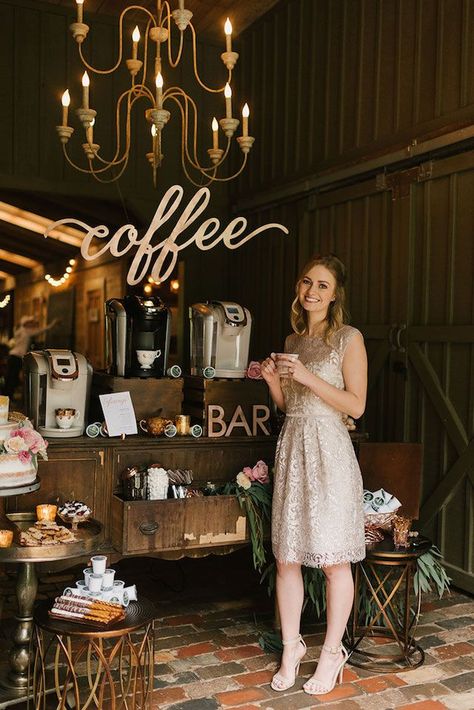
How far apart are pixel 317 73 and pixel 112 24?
6.65 feet


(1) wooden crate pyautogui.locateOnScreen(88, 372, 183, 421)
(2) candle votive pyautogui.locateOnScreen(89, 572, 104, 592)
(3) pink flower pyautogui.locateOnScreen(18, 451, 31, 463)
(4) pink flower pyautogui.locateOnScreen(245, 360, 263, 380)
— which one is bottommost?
(2) candle votive pyautogui.locateOnScreen(89, 572, 104, 592)

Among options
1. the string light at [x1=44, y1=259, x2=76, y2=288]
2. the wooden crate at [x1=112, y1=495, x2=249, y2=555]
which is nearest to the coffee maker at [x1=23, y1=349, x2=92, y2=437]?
the wooden crate at [x1=112, y1=495, x2=249, y2=555]

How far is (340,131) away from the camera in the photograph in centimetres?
586

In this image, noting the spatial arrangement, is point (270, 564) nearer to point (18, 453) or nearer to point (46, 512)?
point (46, 512)

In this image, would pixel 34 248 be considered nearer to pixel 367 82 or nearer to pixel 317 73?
pixel 317 73

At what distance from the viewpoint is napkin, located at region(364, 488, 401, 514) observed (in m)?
3.70

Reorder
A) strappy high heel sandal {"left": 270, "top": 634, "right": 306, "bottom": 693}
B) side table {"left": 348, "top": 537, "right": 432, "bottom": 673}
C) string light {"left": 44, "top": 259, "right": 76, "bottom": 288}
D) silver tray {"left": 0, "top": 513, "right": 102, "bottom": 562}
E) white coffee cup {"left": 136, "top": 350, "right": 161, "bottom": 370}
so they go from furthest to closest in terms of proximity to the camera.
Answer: string light {"left": 44, "top": 259, "right": 76, "bottom": 288}, white coffee cup {"left": 136, "top": 350, "right": 161, "bottom": 370}, side table {"left": 348, "top": 537, "right": 432, "bottom": 673}, strappy high heel sandal {"left": 270, "top": 634, "right": 306, "bottom": 693}, silver tray {"left": 0, "top": 513, "right": 102, "bottom": 562}

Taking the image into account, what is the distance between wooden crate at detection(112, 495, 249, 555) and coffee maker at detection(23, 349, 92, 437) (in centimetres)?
43

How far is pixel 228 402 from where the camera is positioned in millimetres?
3938

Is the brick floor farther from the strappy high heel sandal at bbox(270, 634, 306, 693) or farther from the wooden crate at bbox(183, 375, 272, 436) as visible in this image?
the wooden crate at bbox(183, 375, 272, 436)

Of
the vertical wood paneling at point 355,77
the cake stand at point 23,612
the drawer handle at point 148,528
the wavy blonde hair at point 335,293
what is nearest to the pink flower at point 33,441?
the cake stand at point 23,612

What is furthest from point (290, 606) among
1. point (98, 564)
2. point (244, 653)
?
point (98, 564)

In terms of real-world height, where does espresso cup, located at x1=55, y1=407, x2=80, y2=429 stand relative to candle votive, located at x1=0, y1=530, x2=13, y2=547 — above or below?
above

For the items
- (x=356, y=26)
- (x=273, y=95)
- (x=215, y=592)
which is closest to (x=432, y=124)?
(x=356, y=26)
